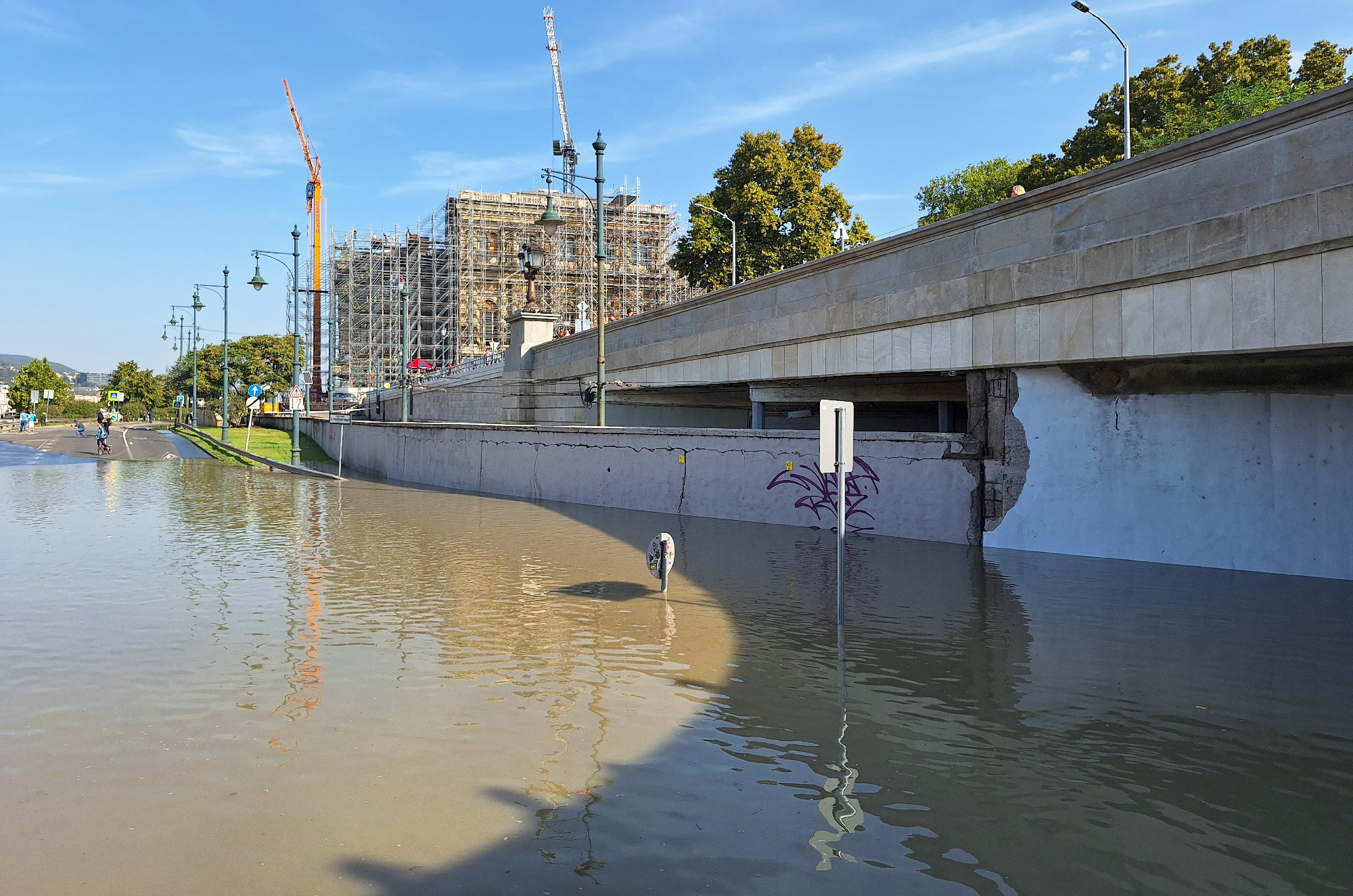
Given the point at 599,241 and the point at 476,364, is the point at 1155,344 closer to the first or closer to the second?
the point at 599,241

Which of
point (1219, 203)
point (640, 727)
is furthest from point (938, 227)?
point (640, 727)

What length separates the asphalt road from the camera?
4219 centimetres

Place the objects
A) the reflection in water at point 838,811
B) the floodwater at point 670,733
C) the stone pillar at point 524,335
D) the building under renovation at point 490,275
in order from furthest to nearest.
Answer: the building under renovation at point 490,275, the stone pillar at point 524,335, the reflection in water at point 838,811, the floodwater at point 670,733

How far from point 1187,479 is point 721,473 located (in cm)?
921

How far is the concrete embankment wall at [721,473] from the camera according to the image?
1619 cm

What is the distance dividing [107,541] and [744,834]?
553 inches

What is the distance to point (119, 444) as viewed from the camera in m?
50.8

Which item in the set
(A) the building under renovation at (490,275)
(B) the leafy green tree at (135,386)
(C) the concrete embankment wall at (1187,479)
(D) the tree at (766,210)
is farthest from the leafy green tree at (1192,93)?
(B) the leafy green tree at (135,386)

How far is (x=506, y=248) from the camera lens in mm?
84750

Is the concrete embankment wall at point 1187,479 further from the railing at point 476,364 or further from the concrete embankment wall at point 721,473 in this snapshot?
the railing at point 476,364

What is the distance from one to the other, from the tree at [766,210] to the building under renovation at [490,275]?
95.5ft

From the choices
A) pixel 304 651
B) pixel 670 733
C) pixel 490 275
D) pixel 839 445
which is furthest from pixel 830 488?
pixel 490 275

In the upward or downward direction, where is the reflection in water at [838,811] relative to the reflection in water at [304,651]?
downward

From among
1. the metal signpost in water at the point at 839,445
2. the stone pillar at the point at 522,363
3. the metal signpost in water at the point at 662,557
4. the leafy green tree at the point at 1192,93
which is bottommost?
the metal signpost in water at the point at 662,557
